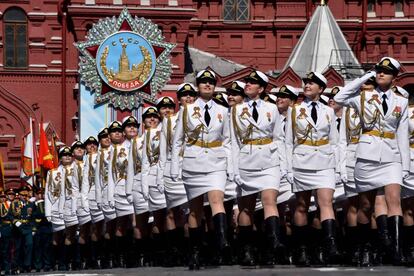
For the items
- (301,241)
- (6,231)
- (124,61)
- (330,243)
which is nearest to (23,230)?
(6,231)

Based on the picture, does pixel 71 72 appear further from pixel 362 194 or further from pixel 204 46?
pixel 362 194

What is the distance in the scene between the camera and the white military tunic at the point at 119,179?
24578 millimetres

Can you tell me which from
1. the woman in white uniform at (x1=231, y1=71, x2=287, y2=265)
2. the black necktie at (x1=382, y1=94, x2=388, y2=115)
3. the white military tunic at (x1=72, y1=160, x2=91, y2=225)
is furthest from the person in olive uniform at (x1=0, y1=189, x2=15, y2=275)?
the black necktie at (x1=382, y1=94, x2=388, y2=115)

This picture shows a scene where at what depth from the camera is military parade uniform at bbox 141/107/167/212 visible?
22.4 m

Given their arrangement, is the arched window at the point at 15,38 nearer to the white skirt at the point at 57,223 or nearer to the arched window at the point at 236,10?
the arched window at the point at 236,10

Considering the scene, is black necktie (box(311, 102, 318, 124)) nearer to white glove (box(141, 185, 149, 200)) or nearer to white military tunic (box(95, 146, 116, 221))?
white glove (box(141, 185, 149, 200))

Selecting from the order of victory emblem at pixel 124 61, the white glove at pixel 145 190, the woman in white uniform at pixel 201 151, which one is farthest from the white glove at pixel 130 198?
the order of victory emblem at pixel 124 61

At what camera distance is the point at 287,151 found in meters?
19.3

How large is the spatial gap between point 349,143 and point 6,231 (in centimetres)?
1354

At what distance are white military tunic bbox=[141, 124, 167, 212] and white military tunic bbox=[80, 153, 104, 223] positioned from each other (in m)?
3.38

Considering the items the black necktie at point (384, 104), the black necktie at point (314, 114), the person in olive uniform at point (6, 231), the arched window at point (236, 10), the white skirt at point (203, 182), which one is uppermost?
the arched window at point (236, 10)

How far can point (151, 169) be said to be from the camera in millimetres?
22656

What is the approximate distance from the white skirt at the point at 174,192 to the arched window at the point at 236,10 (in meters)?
27.9

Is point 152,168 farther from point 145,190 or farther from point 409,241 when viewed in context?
point 409,241
